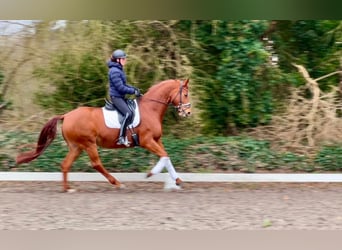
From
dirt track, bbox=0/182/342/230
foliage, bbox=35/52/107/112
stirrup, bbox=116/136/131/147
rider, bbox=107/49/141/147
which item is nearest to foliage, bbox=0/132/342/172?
dirt track, bbox=0/182/342/230

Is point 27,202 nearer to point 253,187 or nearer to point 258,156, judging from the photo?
point 253,187

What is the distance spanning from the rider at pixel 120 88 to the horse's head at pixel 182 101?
802 mm

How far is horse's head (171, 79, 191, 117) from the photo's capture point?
10.2 metres

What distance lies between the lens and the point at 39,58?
1350cm

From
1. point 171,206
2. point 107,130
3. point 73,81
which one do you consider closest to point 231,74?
point 73,81

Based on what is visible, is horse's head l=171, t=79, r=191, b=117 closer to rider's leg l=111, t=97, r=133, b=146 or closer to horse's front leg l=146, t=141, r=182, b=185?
horse's front leg l=146, t=141, r=182, b=185

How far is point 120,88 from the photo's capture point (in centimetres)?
977

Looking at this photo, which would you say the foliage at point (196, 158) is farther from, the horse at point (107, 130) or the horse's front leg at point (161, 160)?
the horse's front leg at point (161, 160)

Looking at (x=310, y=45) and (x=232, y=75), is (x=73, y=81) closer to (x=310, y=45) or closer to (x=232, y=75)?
(x=232, y=75)

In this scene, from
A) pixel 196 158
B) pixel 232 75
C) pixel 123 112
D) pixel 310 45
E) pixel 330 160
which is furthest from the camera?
pixel 310 45

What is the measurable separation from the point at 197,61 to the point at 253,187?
405cm

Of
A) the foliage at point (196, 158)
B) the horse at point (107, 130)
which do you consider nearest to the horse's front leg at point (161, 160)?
the horse at point (107, 130)

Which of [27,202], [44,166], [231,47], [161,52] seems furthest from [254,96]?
[27,202]

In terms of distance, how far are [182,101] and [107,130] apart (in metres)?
1.54
